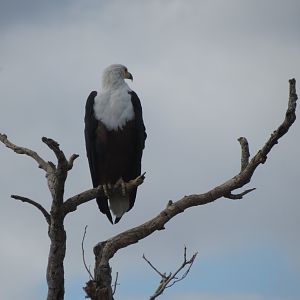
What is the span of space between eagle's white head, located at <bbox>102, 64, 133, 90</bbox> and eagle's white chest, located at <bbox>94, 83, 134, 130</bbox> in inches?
9.0

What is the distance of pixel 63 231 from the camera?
5.70m

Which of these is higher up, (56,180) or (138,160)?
(138,160)

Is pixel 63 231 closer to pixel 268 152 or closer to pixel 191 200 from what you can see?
pixel 191 200

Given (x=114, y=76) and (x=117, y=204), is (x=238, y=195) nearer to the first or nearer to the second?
(x=117, y=204)

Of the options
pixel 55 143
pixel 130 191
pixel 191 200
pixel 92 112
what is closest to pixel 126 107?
pixel 92 112

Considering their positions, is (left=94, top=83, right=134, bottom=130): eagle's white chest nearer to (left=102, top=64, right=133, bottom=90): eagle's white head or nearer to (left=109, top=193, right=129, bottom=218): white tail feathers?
(left=102, top=64, right=133, bottom=90): eagle's white head

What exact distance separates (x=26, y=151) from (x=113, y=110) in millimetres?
1795

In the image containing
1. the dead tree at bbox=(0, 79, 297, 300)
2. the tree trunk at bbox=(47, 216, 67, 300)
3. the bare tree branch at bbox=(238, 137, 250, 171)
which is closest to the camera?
the dead tree at bbox=(0, 79, 297, 300)

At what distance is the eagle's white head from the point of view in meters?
8.45

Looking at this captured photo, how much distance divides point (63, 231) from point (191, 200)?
97 centimetres

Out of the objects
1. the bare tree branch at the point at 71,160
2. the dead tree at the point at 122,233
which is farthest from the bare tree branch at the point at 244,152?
the bare tree branch at the point at 71,160

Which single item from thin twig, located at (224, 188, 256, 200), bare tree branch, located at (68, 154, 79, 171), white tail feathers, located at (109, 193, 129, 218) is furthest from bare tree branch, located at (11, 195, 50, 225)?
white tail feathers, located at (109, 193, 129, 218)

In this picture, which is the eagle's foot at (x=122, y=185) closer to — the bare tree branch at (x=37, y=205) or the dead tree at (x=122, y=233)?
the dead tree at (x=122, y=233)

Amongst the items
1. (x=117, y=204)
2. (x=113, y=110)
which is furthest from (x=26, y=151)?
(x=117, y=204)
